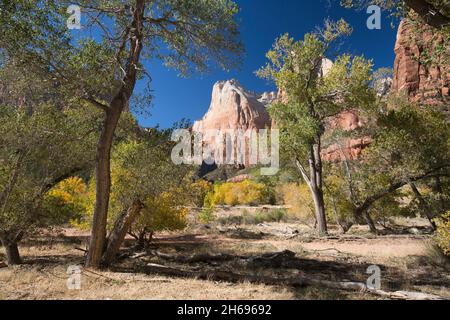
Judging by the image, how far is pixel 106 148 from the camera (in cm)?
759

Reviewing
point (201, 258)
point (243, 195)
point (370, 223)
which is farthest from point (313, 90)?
point (243, 195)

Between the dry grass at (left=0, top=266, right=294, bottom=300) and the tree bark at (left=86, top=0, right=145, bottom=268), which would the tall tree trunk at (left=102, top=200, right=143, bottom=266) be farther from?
the dry grass at (left=0, top=266, right=294, bottom=300)

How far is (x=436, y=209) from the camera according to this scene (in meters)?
15.2

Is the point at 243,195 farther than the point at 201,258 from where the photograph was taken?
Yes

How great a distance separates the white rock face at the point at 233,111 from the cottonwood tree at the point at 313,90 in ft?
303

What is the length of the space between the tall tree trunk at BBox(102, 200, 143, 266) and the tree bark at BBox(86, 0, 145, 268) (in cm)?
25

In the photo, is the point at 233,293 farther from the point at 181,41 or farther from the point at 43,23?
the point at 43,23

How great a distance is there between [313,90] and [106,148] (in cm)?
1261

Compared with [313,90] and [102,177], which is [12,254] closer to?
[102,177]

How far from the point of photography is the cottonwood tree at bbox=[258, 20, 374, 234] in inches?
637

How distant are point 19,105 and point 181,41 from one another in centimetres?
534

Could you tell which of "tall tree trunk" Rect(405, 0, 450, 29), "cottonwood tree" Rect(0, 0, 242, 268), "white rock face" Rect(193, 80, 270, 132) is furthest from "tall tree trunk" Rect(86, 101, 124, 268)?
"white rock face" Rect(193, 80, 270, 132)

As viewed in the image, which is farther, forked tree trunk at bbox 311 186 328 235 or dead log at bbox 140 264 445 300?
forked tree trunk at bbox 311 186 328 235

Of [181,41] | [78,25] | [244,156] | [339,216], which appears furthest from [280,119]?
[244,156]
